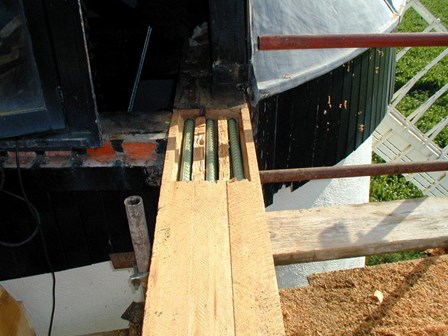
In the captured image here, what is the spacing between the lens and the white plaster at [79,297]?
15.7 ft

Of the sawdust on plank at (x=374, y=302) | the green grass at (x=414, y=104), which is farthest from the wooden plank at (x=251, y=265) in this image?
the green grass at (x=414, y=104)

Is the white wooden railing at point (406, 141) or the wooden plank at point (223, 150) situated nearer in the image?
the wooden plank at point (223, 150)

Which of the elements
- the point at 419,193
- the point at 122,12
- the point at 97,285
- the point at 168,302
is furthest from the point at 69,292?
the point at 419,193

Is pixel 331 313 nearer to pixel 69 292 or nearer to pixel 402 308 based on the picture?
pixel 402 308

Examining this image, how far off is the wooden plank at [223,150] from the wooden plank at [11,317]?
2.63 meters

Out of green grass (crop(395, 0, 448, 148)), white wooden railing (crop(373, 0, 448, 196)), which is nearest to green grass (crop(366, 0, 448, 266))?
green grass (crop(395, 0, 448, 148))

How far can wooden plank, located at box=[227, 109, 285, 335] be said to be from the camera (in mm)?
1658

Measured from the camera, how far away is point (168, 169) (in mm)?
2580

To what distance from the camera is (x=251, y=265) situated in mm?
1888

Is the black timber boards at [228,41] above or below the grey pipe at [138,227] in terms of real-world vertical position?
above

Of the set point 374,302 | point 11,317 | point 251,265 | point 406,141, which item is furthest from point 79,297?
point 406,141

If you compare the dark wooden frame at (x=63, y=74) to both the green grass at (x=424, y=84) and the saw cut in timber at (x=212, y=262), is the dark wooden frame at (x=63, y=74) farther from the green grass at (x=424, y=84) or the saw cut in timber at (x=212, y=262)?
the green grass at (x=424, y=84)

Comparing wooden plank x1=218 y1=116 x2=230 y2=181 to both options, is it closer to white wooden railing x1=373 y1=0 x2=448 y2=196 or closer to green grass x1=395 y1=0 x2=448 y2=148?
white wooden railing x1=373 y1=0 x2=448 y2=196

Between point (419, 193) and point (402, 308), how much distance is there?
10076 mm
